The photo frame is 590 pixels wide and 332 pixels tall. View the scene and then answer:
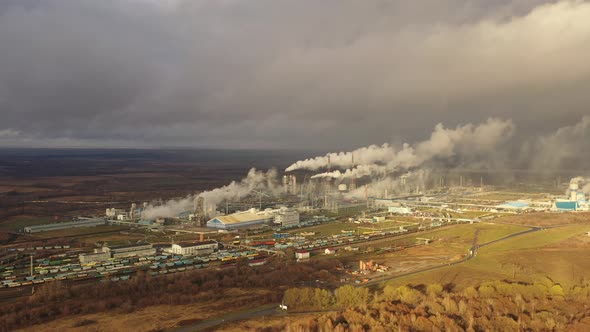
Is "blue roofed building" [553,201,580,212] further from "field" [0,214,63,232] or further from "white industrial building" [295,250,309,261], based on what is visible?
"field" [0,214,63,232]

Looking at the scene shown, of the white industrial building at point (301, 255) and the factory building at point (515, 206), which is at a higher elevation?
the factory building at point (515, 206)

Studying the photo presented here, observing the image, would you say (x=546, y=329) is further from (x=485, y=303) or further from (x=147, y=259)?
(x=147, y=259)

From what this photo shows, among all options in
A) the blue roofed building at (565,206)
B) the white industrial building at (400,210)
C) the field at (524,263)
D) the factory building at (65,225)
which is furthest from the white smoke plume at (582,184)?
the factory building at (65,225)

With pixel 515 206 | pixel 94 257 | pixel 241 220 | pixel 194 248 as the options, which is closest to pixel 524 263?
pixel 194 248

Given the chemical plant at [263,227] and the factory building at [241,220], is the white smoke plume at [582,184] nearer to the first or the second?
the chemical plant at [263,227]

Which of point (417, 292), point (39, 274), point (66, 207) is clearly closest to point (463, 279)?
point (417, 292)

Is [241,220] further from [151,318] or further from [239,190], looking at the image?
[151,318]
